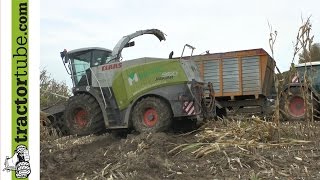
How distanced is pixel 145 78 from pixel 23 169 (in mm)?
7246

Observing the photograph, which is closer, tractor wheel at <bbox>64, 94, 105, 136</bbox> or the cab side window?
tractor wheel at <bbox>64, 94, 105, 136</bbox>

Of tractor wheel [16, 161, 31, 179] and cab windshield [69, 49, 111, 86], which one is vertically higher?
cab windshield [69, 49, 111, 86]

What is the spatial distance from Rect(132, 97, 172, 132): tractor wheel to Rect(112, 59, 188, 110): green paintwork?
26cm

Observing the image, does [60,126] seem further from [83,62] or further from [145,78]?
[145,78]

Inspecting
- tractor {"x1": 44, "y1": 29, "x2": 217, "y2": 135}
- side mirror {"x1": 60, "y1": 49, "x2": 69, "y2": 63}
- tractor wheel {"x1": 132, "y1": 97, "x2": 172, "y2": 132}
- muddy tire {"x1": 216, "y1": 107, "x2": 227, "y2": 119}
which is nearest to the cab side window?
tractor {"x1": 44, "y1": 29, "x2": 217, "y2": 135}

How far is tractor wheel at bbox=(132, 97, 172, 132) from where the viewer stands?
394 inches

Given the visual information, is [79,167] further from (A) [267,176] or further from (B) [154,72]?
(B) [154,72]

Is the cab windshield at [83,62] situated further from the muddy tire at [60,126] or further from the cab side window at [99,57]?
the muddy tire at [60,126]

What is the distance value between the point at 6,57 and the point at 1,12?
10.6 inches

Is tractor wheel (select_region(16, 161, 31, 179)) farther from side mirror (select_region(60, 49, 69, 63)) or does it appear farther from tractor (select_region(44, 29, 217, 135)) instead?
side mirror (select_region(60, 49, 69, 63))

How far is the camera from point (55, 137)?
1091cm

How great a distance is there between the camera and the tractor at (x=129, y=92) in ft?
Result: 33.1

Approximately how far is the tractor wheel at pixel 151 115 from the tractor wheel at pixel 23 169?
7032 mm

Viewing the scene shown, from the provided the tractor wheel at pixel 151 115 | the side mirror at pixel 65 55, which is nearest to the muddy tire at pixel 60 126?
the side mirror at pixel 65 55
